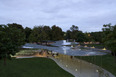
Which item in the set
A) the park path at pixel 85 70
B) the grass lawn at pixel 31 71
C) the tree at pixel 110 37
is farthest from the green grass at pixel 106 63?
the grass lawn at pixel 31 71

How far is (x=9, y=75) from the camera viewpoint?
13.7 meters

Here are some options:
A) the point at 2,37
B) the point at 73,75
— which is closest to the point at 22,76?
the point at 2,37

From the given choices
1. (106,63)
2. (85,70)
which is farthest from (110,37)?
(85,70)

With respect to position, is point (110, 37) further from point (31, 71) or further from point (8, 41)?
point (8, 41)

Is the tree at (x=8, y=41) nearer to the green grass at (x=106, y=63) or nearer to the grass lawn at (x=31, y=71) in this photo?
the grass lawn at (x=31, y=71)

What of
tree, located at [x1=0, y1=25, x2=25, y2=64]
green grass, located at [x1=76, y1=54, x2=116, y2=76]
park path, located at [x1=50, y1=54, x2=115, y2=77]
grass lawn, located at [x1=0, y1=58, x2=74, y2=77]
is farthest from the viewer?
green grass, located at [x1=76, y1=54, x2=116, y2=76]

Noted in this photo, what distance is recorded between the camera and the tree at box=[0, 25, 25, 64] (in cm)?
1442

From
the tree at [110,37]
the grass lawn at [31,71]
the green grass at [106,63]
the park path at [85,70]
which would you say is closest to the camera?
the park path at [85,70]

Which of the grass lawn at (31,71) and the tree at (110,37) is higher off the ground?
the tree at (110,37)

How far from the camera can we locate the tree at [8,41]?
1442 centimetres

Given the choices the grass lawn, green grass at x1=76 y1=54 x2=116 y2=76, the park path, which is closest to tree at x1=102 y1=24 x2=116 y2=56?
green grass at x1=76 y1=54 x2=116 y2=76

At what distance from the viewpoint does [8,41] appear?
1556 cm

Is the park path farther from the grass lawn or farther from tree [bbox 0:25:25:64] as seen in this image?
tree [bbox 0:25:25:64]

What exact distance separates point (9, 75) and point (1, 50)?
3694 millimetres
